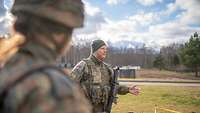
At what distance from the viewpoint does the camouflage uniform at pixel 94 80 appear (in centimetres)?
732

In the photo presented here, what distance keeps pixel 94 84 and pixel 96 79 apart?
10cm

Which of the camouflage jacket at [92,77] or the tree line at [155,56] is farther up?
the tree line at [155,56]

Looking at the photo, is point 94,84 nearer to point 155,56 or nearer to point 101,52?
point 101,52

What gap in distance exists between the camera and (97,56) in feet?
24.8

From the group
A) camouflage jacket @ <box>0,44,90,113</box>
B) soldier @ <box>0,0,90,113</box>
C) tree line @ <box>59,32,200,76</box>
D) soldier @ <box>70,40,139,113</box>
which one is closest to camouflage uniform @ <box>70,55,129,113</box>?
soldier @ <box>70,40,139,113</box>

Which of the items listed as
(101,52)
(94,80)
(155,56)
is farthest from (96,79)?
(155,56)

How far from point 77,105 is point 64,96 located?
83 mm

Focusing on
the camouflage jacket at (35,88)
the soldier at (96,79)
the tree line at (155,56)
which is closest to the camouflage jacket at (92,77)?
the soldier at (96,79)

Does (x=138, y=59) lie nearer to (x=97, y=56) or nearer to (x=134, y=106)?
(x=134, y=106)

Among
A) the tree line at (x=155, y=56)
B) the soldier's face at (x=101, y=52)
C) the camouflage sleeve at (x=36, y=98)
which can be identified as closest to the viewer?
the camouflage sleeve at (x=36, y=98)

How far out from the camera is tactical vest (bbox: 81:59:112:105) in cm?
733

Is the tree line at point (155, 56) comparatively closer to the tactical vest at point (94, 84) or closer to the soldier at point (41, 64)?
the tactical vest at point (94, 84)

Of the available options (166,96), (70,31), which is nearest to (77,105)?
(70,31)

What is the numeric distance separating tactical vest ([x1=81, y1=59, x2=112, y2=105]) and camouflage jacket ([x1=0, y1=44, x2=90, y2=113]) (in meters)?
5.60
